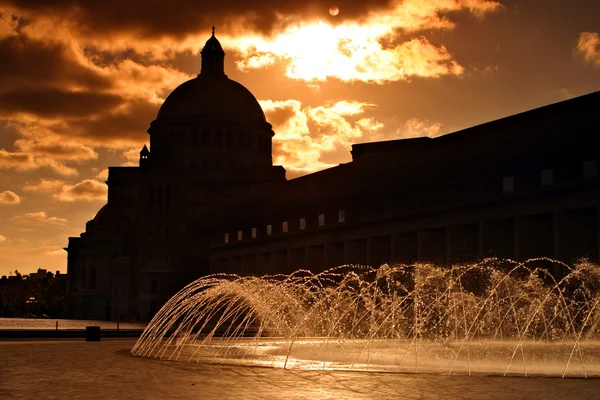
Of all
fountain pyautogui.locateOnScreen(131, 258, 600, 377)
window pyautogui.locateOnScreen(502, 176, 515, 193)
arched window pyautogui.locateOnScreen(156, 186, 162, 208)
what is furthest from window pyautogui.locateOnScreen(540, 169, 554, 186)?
arched window pyautogui.locateOnScreen(156, 186, 162, 208)

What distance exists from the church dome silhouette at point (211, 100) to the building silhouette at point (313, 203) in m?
0.23

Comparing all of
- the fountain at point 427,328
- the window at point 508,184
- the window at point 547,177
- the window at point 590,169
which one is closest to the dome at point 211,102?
the fountain at point 427,328

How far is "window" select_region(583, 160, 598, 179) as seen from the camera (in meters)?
52.2

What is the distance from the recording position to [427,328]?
53188 millimetres

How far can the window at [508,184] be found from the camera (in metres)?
58.4

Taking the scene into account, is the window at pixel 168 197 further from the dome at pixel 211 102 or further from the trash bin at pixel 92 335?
the trash bin at pixel 92 335

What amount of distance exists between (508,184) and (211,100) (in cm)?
8848

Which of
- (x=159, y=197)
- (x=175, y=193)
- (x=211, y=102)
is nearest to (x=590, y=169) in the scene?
(x=175, y=193)

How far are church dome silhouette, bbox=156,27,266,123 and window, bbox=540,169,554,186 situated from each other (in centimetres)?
8822

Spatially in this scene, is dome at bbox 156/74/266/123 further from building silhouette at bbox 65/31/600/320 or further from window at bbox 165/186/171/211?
window at bbox 165/186/171/211

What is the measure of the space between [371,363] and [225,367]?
4.20 meters

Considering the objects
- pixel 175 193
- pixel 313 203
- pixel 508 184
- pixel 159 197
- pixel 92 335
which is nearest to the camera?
pixel 92 335

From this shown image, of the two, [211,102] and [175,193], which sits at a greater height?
[211,102]

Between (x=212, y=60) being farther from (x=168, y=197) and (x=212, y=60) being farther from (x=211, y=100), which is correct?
(x=168, y=197)
